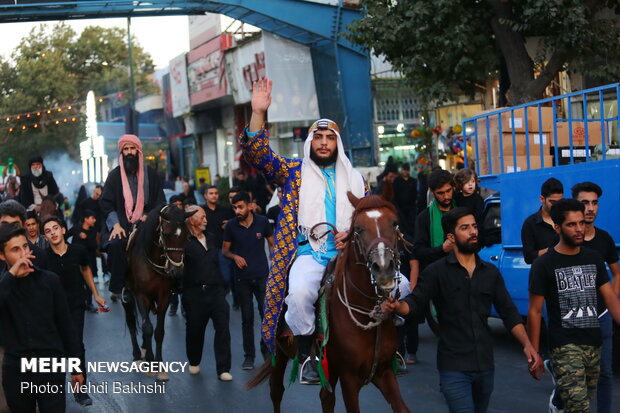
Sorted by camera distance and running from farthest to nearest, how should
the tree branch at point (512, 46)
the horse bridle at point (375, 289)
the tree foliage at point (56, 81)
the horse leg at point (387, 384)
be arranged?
the tree foliage at point (56, 81)
the tree branch at point (512, 46)
the horse leg at point (387, 384)
the horse bridle at point (375, 289)

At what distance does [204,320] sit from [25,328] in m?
3.95

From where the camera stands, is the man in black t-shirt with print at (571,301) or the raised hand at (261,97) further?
the raised hand at (261,97)

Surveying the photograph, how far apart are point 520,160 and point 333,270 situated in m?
5.79

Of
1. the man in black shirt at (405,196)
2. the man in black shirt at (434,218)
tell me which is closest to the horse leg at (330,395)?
the man in black shirt at (434,218)

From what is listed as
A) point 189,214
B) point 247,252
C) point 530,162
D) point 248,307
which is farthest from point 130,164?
point 530,162

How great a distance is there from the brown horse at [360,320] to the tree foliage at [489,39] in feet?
32.9

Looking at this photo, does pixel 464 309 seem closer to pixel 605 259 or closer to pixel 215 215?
pixel 605 259

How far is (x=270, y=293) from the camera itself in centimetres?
732

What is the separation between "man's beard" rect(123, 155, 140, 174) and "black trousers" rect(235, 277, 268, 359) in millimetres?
1827

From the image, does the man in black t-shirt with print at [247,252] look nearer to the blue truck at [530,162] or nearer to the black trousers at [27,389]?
the blue truck at [530,162]

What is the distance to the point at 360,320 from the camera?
20.9 feet

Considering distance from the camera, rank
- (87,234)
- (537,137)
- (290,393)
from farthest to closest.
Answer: (87,234) < (537,137) < (290,393)

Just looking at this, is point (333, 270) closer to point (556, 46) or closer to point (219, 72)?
point (556, 46)

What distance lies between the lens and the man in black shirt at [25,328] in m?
6.45
